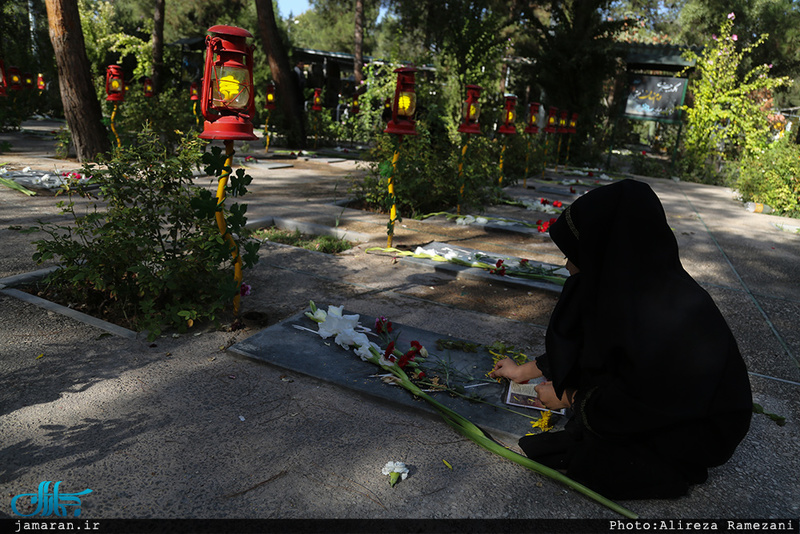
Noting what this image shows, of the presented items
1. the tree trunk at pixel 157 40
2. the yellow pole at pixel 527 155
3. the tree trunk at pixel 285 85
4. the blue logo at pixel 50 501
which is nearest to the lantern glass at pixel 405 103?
the blue logo at pixel 50 501

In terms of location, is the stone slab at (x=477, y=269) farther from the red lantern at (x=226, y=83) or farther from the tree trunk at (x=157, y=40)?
A: the tree trunk at (x=157, y=40)

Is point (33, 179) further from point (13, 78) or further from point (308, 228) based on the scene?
point (13, 78)

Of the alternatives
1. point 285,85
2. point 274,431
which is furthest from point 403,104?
point 285,85

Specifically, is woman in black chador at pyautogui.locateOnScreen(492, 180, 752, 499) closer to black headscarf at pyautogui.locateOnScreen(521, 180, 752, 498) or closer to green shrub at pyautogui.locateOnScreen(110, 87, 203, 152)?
black headscarf at pyautogui.locateOnScreen(521, 180, 752, 498)

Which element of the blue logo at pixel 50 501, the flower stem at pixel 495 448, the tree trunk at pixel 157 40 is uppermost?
the tree trunk at pixel 157 40

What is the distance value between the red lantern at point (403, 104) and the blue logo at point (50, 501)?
402cm

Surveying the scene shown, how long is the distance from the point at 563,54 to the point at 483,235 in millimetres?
13316

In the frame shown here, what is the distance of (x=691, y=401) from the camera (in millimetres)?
1970

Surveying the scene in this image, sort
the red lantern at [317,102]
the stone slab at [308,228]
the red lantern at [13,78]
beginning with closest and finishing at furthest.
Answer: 1. the stone slab at [308,228]
2. the red lantern at [13,78]
3. the red lantern at [317,102]

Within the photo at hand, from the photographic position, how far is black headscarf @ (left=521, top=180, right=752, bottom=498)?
76.9 inches

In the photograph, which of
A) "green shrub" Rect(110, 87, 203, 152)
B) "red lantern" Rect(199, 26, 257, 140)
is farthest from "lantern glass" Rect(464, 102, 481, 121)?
"green shrub" Rect(110, 87, 203, 152)

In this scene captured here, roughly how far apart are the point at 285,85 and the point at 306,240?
1184 centimetres

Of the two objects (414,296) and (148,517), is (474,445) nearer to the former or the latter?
(148,517)

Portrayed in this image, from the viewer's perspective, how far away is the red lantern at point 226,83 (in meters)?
3.18
